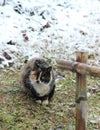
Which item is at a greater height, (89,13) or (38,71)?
(38,71)

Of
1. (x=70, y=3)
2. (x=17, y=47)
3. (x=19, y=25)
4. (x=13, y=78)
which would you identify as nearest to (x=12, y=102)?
(x=13, y=78)

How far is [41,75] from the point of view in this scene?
5.39m

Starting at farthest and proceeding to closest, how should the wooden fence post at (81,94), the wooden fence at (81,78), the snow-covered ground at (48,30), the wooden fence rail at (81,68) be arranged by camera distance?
the snow-covered ground at (48,30)
the wooden fence post at (81,94)
the wooden fence at (81,78)
the wooden fence rail at (81,68)

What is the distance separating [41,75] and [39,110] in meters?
0.57

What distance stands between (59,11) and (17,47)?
2779mm

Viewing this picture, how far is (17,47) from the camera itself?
26.5 feet

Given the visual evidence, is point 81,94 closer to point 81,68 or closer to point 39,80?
point 81,68

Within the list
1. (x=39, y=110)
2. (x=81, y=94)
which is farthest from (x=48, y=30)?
(x=81, y=94)

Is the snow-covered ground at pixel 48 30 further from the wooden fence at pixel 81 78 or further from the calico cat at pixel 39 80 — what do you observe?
the wooden fence at pixel 81 78

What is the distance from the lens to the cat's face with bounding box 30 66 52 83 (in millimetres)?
5336

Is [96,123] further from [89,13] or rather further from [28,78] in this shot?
[89,13]

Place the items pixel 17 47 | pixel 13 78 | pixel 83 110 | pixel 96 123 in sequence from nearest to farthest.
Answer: pixel 83 110
pixel 96 123
pixel 13 78
pixel 17 47

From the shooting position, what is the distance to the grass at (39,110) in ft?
16.6

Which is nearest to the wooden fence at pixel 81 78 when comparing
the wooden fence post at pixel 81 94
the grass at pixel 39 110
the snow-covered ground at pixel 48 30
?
the wooden fence post at pixel 81 94
